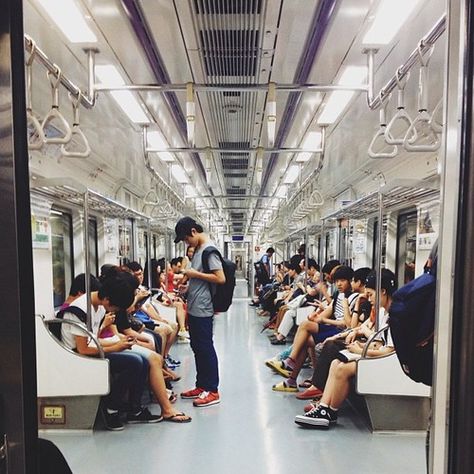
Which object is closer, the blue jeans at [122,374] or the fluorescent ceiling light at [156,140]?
the blue jeans at [122,374]

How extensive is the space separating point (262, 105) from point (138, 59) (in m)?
1.54

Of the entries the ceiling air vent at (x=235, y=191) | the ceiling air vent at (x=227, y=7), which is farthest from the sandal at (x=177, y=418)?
the ceiling air vent at (x=235, y=191)

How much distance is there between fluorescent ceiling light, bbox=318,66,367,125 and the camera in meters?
2.97

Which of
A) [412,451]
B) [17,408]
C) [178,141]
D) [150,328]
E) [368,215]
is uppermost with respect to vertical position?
[178,141]

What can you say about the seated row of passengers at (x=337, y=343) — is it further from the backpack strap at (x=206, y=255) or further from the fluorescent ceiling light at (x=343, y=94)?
the fluorescent ceiling light at (x=343, y=94)

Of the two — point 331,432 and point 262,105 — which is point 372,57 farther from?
point 331,432

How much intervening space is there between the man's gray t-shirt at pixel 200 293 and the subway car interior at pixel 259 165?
2.76 feet

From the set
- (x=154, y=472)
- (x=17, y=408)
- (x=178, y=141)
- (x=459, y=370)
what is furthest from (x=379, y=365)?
(x=178, y=141)

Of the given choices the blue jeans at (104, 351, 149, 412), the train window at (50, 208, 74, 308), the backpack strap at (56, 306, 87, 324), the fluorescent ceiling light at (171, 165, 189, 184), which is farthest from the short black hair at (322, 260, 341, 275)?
the backpack strap at (56, 306, 87, 324)

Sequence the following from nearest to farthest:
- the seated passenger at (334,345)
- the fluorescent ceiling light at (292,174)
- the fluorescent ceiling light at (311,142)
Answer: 1. the seated passenger at (334,345)
2. the fluorescent ceiling light at (311,142)
3. the fluorescent ceiling light at (292,174)

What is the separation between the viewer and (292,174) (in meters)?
7.12

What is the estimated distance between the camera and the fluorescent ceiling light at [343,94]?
9.74 feet

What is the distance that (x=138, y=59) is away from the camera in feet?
10.2

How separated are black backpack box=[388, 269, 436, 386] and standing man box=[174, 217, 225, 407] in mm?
2323
